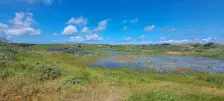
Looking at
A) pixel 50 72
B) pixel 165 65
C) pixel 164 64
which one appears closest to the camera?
pixel 50 72

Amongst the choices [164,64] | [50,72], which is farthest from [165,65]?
[50,72]

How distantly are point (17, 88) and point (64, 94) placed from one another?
2.72m

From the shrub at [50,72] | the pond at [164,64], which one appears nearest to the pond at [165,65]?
the pond at [164,64]

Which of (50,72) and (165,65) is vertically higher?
(50,72)

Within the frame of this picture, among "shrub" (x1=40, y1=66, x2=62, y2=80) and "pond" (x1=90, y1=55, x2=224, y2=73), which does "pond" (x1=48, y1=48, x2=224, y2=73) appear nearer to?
"pond" (x1=90, y1=55, x2=224, y2=73)

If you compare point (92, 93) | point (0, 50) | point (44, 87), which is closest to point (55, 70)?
point (0, 50)

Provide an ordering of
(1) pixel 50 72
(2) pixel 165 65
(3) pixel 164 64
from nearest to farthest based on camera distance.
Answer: (1) pixel 50 72 < (2) pixel 165 65 < (3) pixel 164 64

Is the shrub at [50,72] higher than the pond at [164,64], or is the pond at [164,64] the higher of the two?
the shrub at [50,72]

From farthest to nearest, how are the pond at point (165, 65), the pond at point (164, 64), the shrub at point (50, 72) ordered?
the pond at point (164, 64) → the pond at point (165, 65) → the shrub at point (50, 72)

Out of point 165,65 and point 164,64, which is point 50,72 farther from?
point 164,64

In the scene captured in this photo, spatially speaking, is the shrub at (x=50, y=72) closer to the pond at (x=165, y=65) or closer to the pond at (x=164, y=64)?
the pond at (x=164, y=64)

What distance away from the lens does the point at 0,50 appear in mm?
32781

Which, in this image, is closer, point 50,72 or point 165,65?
point 50,72

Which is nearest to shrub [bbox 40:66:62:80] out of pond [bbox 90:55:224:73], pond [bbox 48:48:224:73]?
pond [bbox 48:48:224:73]
